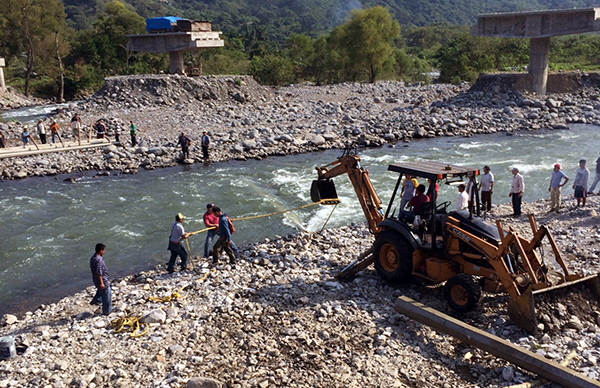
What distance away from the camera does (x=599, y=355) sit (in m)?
7.50

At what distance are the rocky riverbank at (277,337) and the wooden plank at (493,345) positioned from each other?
0.19m

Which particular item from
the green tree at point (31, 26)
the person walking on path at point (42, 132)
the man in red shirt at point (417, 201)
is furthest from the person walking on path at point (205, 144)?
the green tree at point (31, 26)

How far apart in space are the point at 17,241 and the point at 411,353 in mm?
11167

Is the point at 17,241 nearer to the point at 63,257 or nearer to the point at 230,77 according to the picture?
the point at 63,257

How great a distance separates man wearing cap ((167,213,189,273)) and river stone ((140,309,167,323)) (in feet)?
7.64

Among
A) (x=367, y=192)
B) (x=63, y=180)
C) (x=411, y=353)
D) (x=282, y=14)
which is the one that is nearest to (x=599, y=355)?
(x=411, y=353)

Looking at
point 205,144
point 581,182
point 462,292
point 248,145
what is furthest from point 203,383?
point 248,145

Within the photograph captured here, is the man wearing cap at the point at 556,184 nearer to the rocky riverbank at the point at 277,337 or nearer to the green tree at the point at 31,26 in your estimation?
the rocky riverbank at the point at 277,337

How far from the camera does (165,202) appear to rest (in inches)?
709

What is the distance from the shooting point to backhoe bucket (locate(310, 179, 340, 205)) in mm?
12305

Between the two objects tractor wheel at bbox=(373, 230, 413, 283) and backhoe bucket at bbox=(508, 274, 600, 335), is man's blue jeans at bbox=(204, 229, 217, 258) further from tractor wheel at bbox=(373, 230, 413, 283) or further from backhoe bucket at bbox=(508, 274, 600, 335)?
backhoe bucket at bbox=(508, 274, 600, 335)

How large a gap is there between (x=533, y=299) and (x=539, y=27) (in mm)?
28109

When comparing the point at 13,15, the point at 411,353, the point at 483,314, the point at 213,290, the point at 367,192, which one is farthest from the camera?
the point at 13,15

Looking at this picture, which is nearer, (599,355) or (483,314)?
(599,355)
